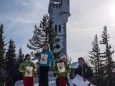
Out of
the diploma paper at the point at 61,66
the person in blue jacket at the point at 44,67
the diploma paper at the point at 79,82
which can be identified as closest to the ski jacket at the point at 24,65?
the person in blue jacket at the point at 44,67

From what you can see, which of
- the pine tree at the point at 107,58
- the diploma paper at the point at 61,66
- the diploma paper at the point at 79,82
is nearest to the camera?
the diploma paper at the point at 79,82

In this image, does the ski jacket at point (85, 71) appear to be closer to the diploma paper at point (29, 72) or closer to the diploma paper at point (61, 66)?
the diploma paper at point (61, 66)

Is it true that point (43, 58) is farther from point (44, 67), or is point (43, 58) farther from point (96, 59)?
point (96, 59)

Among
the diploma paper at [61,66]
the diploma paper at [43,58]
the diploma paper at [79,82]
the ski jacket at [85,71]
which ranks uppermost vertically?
the diploma paper at [43,58]

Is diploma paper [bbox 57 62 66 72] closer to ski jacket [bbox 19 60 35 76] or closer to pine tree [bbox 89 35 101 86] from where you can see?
ski jacket [bbox 19 60 35 76]

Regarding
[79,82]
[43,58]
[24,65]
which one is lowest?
[79,82]

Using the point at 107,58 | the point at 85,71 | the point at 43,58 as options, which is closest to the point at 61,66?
the point at 43,58

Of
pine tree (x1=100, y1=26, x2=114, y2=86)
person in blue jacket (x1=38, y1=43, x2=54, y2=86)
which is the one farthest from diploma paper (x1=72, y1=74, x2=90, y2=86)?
pine tree (x1=100, y1=26, x2=114, y2=86)

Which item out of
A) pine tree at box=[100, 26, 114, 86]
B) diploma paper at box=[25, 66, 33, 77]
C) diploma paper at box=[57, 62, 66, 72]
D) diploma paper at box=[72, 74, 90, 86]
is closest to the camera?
diploma paper at box=[72, 74, 90, 86]

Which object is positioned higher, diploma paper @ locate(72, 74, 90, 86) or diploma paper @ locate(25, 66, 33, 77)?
diploma paper @ locate(25, 66, 33, 77)

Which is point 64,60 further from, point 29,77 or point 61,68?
point 29,77

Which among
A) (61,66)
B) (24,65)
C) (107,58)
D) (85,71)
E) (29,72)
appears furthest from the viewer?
(107,58)

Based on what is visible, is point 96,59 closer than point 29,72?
No

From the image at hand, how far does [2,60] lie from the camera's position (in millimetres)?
48969
